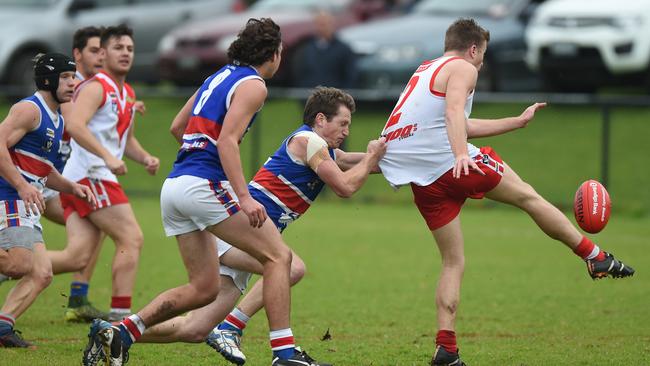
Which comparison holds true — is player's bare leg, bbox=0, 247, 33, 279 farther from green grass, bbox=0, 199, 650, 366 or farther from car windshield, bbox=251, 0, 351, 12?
car windshield, bbox=251, 0, 351, 12

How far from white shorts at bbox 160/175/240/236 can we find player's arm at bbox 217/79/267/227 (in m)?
0.17

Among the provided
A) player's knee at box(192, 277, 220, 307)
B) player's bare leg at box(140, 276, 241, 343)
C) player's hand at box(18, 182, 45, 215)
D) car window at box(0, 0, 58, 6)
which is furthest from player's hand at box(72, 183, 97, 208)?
car window at box(0, 0, 58, 6)

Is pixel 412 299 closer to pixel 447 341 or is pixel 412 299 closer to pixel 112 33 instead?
pixel 447 341

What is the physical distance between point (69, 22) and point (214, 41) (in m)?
2.66

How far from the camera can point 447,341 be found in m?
6.94

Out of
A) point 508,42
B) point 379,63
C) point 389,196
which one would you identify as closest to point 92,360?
point 389,196

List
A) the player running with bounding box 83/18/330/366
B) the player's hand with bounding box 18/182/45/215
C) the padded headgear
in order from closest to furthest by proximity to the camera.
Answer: the player running with bounding box 83/18/330/366, the player's hand with bounding box 18/182/45/215, the padded headgear

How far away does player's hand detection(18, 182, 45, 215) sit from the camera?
714 centimetres

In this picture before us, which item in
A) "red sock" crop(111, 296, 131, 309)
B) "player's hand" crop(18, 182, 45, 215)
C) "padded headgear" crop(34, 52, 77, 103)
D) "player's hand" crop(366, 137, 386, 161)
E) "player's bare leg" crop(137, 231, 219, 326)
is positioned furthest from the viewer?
"red sock" crop(111, 296, 131, 309)

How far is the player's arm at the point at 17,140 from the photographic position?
23.5 feet

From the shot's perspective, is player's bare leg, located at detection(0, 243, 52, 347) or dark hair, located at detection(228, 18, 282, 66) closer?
dark hair, located at detection(228, 18, 282, 66)

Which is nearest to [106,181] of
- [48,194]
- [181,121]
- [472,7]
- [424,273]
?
[48,194]

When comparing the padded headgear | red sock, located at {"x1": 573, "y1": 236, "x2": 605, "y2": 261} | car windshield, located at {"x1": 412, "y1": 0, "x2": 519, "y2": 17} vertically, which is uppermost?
the padded headgear

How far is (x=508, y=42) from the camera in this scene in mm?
19391
